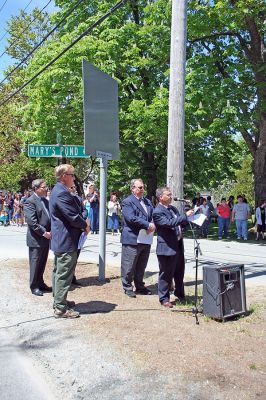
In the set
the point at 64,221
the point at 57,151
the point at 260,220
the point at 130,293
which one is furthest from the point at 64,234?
the point at 260,220

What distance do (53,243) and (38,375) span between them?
196 centimetres

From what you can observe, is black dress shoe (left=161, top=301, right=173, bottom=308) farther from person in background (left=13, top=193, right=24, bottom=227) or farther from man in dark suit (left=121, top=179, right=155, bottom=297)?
person in background (left=13, top=193, right=24, bottom=227)

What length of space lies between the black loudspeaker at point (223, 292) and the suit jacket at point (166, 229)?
2.39 feet

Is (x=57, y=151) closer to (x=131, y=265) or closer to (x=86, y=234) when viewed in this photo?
(x=86, y=234)

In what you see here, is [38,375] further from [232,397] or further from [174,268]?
[174,268]

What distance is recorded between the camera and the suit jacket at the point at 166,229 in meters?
6.74

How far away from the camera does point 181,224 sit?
6777 mm

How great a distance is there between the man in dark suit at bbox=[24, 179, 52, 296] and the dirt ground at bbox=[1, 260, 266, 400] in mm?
338

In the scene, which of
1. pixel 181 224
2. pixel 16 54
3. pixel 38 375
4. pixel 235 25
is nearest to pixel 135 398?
pixel 38 375

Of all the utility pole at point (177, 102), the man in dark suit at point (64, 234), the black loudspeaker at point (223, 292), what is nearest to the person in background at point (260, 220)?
the utility pole at point (177, 102)

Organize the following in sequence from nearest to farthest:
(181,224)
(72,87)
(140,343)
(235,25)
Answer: (140,343) → (181,224) → (235,25) → (72,87)

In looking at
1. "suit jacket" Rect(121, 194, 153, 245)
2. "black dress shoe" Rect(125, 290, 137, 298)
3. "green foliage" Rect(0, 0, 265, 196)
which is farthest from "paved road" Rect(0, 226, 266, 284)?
"green foliage" Rect(0, 0, 265, 196)

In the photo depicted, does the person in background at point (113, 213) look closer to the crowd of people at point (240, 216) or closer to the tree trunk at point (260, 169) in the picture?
the crowd of people at point (240, 216)

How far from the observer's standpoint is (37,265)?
25.5 feet
